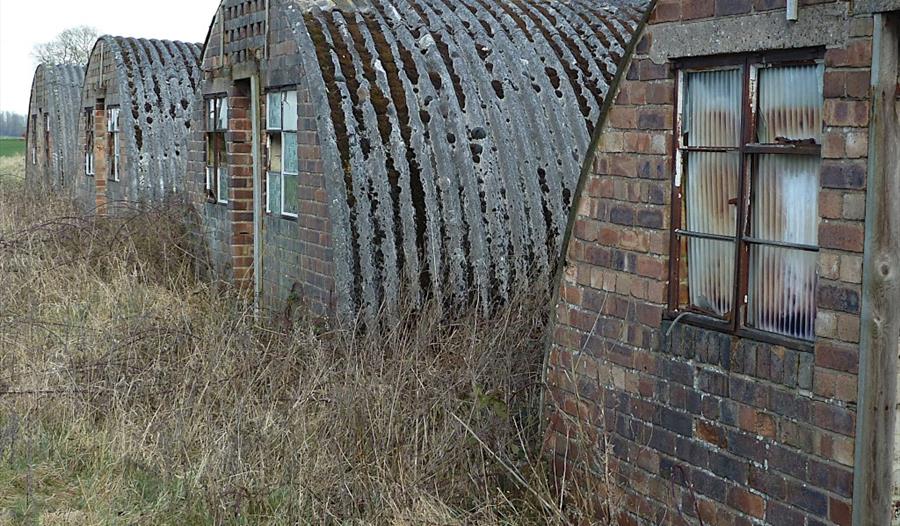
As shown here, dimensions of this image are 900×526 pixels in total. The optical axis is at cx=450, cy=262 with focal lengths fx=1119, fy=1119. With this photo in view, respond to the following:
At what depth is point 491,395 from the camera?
20.5 ft

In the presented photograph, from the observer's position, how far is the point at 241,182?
38.2 ft

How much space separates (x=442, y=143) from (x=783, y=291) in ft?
16.2

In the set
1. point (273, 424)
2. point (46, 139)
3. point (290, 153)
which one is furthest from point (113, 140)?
point (273, 424)

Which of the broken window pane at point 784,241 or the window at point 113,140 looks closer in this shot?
the broken window pane at point 784,241

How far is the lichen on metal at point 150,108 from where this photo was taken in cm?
1728

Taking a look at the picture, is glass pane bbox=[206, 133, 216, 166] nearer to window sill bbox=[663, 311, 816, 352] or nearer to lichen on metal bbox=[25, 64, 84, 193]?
window sill bbox=[663, 311, 816, 352]

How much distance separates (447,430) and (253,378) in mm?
1669

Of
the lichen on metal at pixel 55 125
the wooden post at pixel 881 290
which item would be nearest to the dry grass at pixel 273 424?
the wooden post at pixel 881 290

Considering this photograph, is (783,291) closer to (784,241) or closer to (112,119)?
(784,241)

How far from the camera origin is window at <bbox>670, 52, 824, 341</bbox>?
14.1ft

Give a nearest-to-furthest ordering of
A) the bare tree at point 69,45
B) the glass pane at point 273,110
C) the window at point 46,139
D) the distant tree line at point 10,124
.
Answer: the glass pane at point 273,110
the window at point 46,139
the bare tree at point 69,45
the distant tree line at point 10,124

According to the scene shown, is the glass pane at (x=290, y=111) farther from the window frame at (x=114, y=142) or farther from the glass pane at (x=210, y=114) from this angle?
the window frame at (x=114, y=142)

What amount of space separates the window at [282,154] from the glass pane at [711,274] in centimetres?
557

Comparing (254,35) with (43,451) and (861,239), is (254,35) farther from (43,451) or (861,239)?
(861,239)
